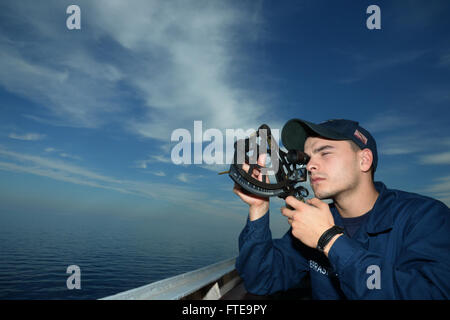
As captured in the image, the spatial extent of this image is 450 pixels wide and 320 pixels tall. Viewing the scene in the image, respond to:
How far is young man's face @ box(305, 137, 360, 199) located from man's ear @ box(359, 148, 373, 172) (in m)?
0.08

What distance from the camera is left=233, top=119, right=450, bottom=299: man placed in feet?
4.95

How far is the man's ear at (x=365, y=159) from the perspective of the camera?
2.67 metres

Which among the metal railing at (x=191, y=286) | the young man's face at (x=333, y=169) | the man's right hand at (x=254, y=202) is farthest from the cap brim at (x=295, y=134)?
the metal railing at (x=191, y=286)

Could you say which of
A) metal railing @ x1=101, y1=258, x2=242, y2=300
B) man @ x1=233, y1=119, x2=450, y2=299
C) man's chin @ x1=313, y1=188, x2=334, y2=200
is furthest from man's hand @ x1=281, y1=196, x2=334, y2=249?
metal railing @ x1=101, y1=258, x2=242, y2=300

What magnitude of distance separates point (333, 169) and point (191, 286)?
3.01 metres

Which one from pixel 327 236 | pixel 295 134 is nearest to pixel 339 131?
pixel 295 134

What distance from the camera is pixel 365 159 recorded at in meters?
2.68

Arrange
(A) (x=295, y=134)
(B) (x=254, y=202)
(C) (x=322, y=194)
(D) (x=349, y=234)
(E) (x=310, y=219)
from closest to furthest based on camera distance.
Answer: (E) (x=310, y=219) < (C) (x=322, y=194) < (B) (x=254, y=202) < (D) (x=349, y=234) < (A) (x=295, y=134)

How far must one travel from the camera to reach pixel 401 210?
2.08 m

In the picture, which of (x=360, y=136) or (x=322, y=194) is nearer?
(x=322, y=194)

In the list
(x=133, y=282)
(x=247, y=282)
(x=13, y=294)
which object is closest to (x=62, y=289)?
(x=13, y=294)

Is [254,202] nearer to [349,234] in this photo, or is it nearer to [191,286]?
[349,234]

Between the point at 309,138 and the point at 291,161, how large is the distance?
693mm
